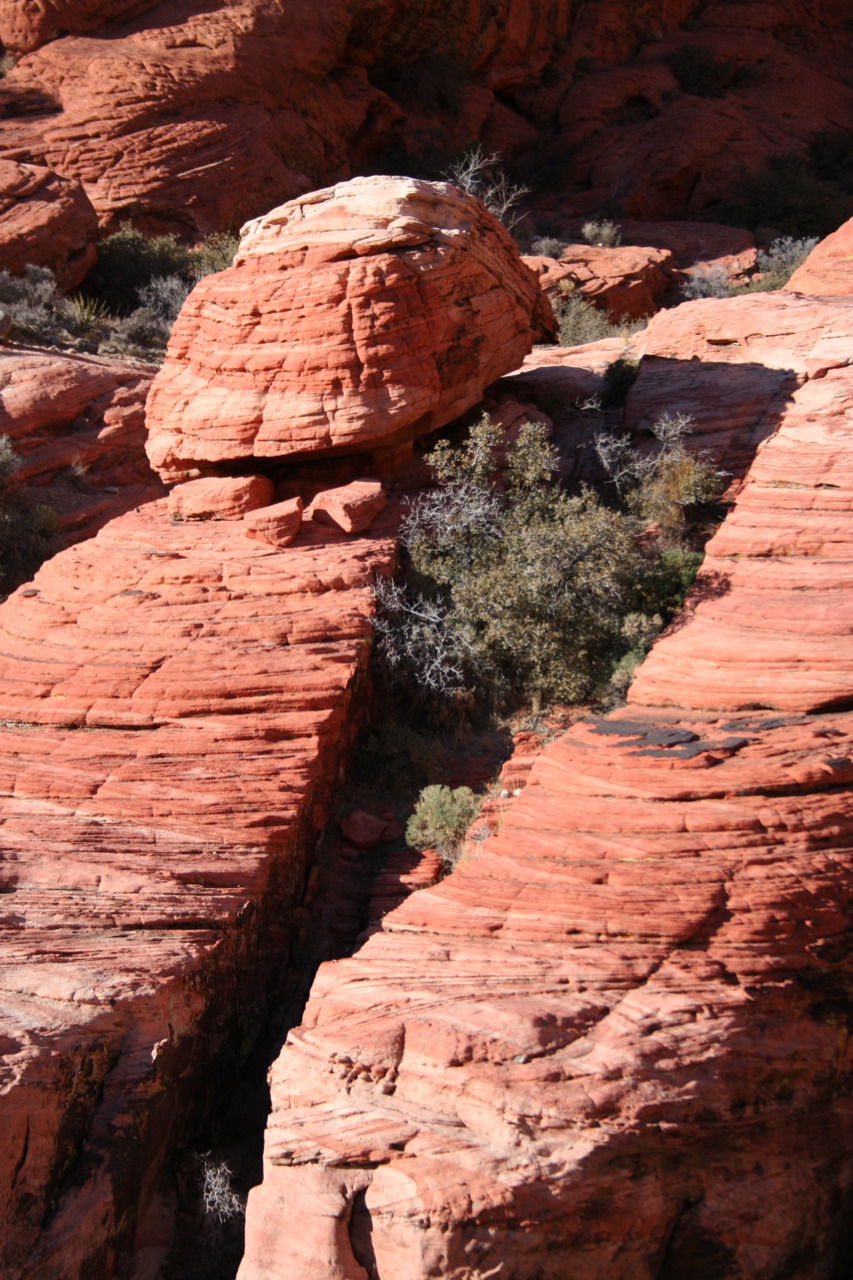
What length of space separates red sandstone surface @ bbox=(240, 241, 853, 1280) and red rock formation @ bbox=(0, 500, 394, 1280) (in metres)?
0.95

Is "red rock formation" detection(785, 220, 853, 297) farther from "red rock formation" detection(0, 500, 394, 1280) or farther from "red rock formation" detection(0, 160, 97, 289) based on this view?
"red rock formation" detection(0, 160, 97, 289)

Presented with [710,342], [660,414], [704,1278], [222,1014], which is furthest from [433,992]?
[710,342]

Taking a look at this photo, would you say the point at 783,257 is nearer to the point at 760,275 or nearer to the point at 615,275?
the point at 760,275

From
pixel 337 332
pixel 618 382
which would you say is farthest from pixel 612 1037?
pixel 618 382

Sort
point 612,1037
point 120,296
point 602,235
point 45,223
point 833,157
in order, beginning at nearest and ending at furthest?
point 612,1037 → point 45,223 → point 120,296 → point 602,235 → point 833,157

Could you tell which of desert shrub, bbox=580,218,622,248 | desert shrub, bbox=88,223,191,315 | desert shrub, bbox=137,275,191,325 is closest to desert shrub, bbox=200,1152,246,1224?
desert shrub, bbox=137,275,191,325

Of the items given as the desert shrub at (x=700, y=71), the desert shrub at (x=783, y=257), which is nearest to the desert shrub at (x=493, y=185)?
the desert shrub at (x=783, y=257)

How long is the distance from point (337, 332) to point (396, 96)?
2049cm

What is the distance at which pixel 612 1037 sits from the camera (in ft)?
18.3

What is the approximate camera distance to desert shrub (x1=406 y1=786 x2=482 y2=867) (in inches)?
310

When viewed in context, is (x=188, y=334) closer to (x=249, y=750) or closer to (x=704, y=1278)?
(x=249, y=750)

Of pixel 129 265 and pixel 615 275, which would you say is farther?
pixel 615 275

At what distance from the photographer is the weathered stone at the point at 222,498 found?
Answer: 10023 mm

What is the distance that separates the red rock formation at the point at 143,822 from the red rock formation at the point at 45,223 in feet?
33.5
